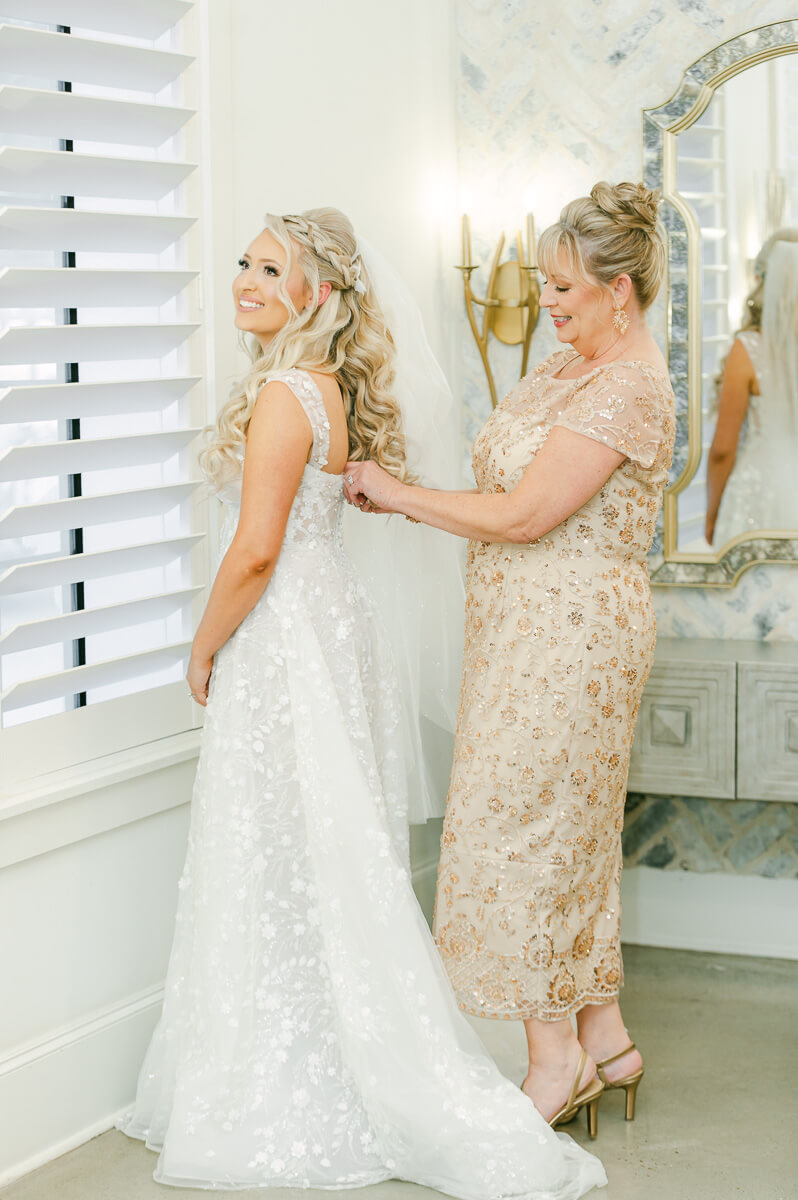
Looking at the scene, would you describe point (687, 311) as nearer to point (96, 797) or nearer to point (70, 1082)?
point (96, 797)

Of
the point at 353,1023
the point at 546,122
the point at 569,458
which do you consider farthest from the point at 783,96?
the point at 353,1023

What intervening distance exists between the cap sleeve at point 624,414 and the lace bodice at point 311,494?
18.0 inches

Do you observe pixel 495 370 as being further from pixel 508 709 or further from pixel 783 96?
pixel 508 709

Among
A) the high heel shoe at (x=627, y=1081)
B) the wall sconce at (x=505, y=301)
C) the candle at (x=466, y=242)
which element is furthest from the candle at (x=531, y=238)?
the high heel shoe at (x=627, y=1081)

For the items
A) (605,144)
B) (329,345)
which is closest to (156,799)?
(329,345)

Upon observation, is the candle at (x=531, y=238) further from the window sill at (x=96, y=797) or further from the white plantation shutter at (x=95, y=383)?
the window sill at (x=96, y=797)

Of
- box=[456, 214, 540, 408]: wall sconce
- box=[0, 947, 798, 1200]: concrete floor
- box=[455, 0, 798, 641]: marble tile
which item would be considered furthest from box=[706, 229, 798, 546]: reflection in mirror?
box=[0, 947, 798, 1200]: concrete floor

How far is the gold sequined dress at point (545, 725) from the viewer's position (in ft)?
8.23

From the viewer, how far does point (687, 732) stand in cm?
342

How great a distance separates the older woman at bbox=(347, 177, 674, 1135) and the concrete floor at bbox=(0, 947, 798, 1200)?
0.21 metres

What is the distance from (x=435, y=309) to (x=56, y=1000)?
89.8 inches

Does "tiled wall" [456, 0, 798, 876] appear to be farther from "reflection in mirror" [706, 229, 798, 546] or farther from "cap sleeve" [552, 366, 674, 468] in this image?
"cap sleeve" [552, 366, 674, 468]

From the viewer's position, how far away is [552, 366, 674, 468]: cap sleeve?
2.39 metres

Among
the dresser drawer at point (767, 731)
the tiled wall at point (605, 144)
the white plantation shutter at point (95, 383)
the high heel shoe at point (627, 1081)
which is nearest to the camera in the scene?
the white plantation shutter at point (95, 383)
